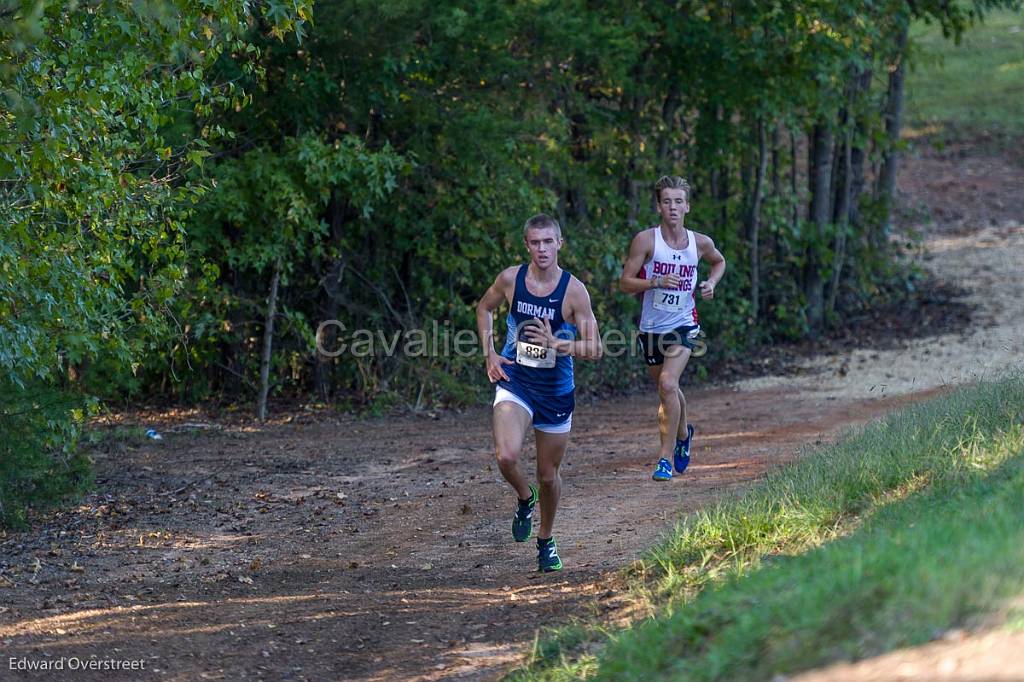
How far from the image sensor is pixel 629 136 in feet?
48.3

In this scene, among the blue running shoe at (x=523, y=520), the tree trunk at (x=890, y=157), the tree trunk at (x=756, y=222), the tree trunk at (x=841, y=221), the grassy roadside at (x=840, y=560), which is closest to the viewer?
the grassy roadside at (x=840, y=560)

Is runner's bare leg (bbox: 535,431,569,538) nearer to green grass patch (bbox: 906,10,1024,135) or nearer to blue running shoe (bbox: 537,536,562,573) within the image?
blue running shoe (bbox: 537,536,562,573)

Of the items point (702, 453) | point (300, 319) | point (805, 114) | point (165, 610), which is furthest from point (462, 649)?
point (805, 114)

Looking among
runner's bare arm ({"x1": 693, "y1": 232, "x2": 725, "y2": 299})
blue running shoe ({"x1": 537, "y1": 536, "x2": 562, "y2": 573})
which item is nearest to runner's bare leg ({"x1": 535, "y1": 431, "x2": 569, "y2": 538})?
blue running shoe ({"x1": 537, "y1": 536, "x2": 562, "y2": 573})

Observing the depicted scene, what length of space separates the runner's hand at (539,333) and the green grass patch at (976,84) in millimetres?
21818

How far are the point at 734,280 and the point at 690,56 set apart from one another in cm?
293

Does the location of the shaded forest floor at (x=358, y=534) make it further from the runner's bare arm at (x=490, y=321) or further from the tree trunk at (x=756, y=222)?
the tree trunk at (x=756, y=222)

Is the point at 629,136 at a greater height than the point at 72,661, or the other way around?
the point at 629,136

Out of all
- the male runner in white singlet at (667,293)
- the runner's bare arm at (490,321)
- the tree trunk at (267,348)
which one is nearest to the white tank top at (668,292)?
the male runner in white singlet at (667,293)

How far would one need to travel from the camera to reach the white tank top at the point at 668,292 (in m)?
8.80

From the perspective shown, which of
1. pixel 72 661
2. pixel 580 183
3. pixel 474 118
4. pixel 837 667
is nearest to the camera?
pixel 837 667

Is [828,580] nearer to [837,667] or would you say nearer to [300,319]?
[837,667]

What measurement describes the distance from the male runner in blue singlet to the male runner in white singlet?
2.06 metres

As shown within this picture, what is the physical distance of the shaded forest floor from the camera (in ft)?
20.6
